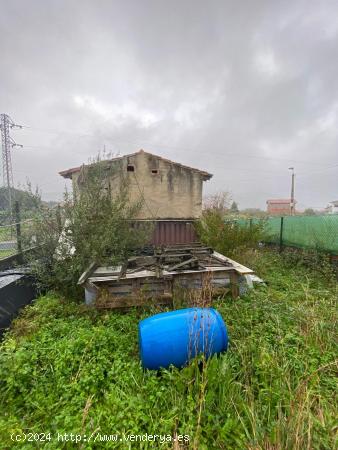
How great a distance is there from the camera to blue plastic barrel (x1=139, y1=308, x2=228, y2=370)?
7.80 feet

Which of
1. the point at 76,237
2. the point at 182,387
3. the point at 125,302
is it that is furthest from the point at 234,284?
the point at 76,237

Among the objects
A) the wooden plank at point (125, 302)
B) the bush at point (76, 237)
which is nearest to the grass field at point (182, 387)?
the wooden plank at point (125, 302)

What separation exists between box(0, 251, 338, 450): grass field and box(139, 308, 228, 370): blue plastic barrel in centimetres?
13

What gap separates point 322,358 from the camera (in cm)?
254

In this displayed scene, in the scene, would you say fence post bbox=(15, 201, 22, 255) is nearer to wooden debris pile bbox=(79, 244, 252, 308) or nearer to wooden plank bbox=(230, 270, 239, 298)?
wooden debris pile bbox=(79, 244, 252, 308)

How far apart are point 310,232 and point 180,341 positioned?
6.31m

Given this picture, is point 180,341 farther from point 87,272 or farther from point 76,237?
point 76,237

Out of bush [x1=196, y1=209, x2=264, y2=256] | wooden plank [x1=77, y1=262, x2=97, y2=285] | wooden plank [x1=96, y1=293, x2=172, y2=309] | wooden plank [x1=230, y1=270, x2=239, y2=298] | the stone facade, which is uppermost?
the stone facade

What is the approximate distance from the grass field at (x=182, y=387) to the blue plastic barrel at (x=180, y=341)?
0.13 metres

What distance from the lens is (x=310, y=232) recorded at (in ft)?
22.2

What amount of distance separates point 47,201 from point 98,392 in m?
4.25

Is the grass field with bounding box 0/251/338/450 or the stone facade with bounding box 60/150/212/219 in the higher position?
the stone facade with bounding box 60/150/212/219

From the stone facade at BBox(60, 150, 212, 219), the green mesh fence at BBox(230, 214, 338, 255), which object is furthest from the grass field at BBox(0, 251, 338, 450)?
the stone facade at BBox(60, 150, 212, 219)

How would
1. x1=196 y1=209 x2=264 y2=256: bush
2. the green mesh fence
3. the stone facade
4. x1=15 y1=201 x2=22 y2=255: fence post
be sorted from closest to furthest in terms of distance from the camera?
x1=15 y1=201 x2=22 y2=255: fence post
the green mesh fence
x1=196 y1=209 x2=264 y2=256: bush
the stone facade
